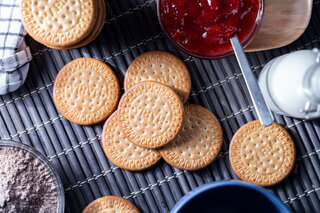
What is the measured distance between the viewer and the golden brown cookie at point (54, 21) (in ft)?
3.22

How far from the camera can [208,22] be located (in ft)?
2.94

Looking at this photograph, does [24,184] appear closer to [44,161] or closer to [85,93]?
[44,161]

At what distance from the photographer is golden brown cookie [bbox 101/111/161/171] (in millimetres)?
1073

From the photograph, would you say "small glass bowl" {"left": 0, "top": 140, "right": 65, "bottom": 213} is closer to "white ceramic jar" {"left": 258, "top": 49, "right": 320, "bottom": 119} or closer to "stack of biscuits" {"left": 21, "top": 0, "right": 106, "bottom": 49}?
"stack of biscuits" {"left": 21, "top": 0, "right": 106, "bottom": 49}

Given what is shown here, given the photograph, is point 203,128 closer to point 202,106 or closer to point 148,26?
point 202,106

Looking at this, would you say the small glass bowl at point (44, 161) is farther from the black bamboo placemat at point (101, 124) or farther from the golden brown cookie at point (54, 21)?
the golden brown cookie at point (54, 21)

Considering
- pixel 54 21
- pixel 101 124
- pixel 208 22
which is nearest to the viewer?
pixel 208 22

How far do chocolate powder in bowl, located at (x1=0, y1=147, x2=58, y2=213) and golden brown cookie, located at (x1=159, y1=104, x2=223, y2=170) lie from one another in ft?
1.12

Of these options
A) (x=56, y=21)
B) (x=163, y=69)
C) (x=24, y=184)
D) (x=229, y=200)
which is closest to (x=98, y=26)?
(x=56, y=21)

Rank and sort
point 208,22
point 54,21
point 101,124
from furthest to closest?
1. point 101,124
2. point 54,21
3. point 208,22

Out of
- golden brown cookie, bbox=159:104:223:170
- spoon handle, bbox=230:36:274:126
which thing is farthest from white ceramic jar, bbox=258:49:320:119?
golden brown cookie, bbox=159:104:223:170

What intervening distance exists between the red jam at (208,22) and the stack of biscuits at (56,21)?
0.22 m

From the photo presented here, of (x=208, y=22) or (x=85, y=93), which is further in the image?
(x=85, y=93)

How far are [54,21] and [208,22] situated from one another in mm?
420
